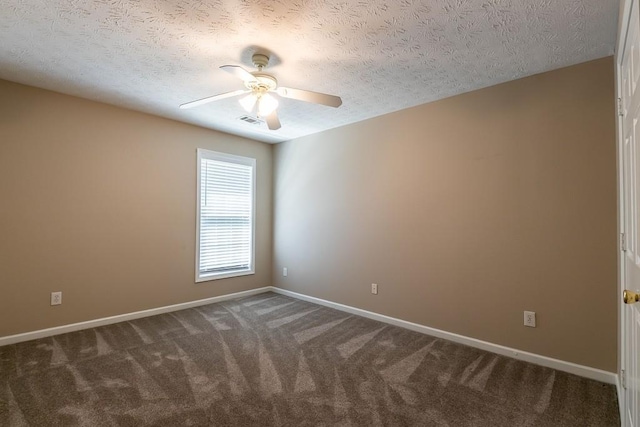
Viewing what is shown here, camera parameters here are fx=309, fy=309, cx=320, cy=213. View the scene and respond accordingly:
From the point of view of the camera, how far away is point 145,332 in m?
3.24

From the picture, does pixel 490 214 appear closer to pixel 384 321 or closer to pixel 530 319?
pixel 530 319

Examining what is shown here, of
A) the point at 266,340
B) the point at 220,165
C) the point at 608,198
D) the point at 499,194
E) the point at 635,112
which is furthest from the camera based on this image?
the point at 220,165

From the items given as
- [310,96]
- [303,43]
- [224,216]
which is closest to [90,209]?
[224,216]

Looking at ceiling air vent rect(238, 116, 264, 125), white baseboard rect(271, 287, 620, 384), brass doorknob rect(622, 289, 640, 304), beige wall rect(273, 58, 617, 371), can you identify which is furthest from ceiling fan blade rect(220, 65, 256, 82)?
white baseboard rect(271, 287, 620, 384)

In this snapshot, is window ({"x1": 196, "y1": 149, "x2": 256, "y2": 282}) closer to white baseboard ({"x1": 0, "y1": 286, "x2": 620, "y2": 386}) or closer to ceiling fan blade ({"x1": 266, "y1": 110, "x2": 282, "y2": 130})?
white baseboard ({"x1": 0, "y1": 286, "x2": 620, "y2": 386})

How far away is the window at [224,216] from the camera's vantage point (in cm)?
434

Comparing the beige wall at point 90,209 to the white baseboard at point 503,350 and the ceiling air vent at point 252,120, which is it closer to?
the ceiling air vent at point 252,120

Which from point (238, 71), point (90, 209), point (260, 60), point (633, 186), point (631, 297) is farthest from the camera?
→ point (90, 209)

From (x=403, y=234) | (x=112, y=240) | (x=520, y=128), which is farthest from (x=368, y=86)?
(x=112, y=240)

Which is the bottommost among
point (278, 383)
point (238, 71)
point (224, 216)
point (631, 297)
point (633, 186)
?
point (278, 383)

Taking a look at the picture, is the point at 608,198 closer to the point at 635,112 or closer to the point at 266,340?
the point at 635,112

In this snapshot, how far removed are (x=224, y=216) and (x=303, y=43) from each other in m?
2.99

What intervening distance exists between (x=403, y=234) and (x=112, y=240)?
3.32 m

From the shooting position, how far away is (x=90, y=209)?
11.1 feet
